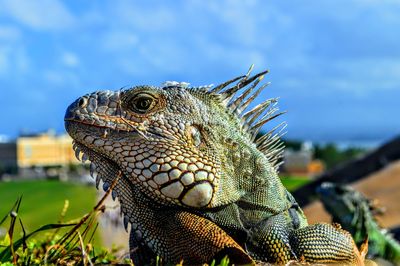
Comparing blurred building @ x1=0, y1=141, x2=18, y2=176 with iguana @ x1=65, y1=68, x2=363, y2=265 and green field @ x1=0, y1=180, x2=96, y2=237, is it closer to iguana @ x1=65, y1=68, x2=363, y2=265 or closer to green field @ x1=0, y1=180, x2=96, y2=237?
green field @ x1=0, y1=180, x2=96, y2=237

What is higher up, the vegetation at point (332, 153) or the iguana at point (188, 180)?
the iguana at point (188, 180)

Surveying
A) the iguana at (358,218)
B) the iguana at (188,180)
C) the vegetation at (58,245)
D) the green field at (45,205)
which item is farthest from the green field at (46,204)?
the iguana at (188,180)

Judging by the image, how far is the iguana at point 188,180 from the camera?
3.41m

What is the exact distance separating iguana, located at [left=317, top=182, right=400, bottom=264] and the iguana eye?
18.9 feet

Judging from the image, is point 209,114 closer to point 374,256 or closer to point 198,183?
point 198,183

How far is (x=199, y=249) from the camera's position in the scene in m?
3.40

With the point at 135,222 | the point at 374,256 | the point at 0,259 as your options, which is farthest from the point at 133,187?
the point at 374,256

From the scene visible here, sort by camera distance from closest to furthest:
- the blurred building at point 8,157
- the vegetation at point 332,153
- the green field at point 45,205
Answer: the green field at point 45,205
the vegetation at point 332,153
the blurred building at point 8,157

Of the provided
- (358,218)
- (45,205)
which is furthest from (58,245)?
(45,205)

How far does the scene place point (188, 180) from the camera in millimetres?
3383

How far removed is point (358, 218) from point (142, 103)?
6.10 m

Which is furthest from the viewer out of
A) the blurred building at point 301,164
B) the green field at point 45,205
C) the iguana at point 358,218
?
the blurred building at point 301,164

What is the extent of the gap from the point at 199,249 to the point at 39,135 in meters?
137

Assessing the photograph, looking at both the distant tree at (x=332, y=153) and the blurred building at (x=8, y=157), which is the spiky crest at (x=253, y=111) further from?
the blurred building at (x=8, y=157)
